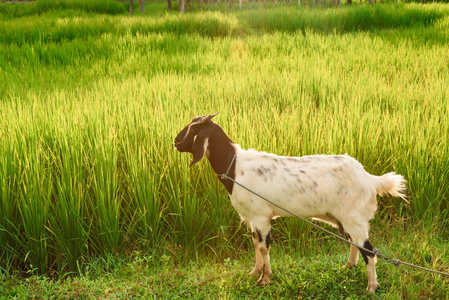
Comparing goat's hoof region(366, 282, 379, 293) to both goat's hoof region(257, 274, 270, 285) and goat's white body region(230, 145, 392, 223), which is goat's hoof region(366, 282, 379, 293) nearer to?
goat's white body region(230, 145, 392, 223)

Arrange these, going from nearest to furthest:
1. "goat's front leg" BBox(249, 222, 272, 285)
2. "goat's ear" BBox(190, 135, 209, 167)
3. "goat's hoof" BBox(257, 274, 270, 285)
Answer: "goat's ear" BBox(190, 135, 209, 167) → "goat's front leg" BBox(249, 222, 272, 285) → "goat's hoof" BBox(257, 274, 270, 285)

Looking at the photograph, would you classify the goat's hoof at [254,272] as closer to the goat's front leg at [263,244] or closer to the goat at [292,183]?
the goat's front leg at [263,244]

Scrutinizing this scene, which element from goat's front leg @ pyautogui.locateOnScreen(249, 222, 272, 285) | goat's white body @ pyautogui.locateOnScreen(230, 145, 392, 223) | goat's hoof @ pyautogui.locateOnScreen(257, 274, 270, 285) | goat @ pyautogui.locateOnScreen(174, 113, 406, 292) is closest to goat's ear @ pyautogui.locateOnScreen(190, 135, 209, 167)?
goat @ pyautogui.locateOnScreen(174, 113, 406, 292)

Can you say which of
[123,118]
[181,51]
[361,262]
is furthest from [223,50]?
[361,262]

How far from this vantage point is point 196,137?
1843 millimetres

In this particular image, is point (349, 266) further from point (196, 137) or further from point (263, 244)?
point (196, 137)

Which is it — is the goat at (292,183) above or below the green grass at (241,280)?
above

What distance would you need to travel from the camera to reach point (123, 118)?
3457mm

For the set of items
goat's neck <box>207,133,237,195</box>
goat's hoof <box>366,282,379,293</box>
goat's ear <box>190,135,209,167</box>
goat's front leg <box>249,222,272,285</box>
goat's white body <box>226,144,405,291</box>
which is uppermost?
goat's ear <box>190,135,209,167</box>

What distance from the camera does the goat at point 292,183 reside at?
6.15 ft

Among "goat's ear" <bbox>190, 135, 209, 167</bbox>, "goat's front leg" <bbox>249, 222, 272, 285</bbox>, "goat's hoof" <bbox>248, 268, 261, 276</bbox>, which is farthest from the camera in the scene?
"goat's hoof" <bbox>248, 268, 261, 276</bbox>

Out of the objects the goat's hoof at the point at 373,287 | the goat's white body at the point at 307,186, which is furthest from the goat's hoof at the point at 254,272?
the goat's hoof at the point at 373,287

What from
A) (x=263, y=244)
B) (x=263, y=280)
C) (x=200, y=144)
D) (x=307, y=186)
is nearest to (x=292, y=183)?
(x=307, y=186)

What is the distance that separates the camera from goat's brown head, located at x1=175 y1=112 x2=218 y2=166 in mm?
1842
